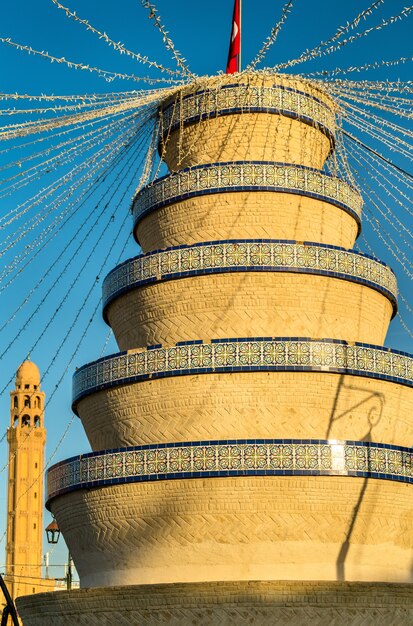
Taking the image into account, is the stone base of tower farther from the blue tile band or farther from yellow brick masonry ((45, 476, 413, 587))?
the blue tile band

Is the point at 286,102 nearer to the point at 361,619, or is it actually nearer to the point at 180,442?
the point at 180,442

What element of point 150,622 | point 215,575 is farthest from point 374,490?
point 150,622

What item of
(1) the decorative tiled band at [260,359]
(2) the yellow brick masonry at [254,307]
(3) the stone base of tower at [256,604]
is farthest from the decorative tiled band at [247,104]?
(3) the stone base of tower at [256,604]

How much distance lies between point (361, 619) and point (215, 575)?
2.59m

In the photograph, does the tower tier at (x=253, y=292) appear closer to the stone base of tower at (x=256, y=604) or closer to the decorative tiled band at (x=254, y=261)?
the decorative tiled band at (x=254, y=261)

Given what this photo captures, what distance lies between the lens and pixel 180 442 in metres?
17.6

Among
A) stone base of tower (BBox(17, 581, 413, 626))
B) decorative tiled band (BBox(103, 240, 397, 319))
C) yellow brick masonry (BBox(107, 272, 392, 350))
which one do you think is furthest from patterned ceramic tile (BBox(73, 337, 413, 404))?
stone base of tower (BBox(17, 581, 413, 626))

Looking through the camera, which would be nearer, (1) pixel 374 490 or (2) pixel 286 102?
(1) pixel 374 490

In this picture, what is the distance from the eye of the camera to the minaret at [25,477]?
73125mm

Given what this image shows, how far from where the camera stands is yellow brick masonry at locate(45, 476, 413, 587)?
17031 millimetres

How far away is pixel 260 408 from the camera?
1781 cm

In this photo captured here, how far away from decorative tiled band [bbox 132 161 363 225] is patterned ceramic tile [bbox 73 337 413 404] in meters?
3.75

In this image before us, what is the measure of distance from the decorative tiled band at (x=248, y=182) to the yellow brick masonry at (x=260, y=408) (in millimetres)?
4341

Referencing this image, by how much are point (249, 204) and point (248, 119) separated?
88.1 inches
